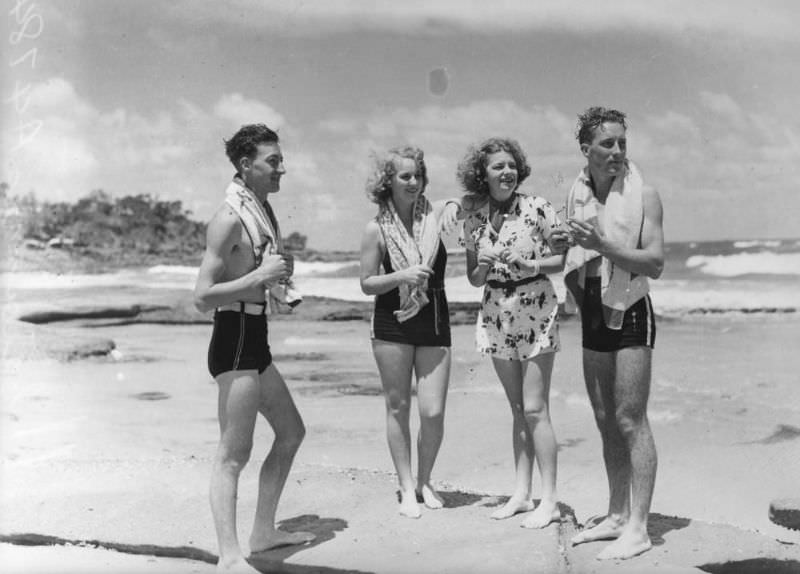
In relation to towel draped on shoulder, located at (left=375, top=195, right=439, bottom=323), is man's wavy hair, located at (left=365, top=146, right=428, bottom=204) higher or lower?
higher

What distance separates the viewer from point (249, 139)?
358cm

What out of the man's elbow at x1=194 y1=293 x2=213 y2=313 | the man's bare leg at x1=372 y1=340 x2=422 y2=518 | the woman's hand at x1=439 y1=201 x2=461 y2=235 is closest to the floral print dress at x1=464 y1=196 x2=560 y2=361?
the woman's hand at x1=439 y1=201 x2=461 y2=235

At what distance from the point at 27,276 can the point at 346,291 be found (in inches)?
196

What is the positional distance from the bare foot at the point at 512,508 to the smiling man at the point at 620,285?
0.53m

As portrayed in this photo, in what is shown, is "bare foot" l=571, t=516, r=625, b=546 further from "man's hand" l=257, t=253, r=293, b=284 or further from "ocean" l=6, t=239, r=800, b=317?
"ocean" l=6, t=239, r=800, b=317

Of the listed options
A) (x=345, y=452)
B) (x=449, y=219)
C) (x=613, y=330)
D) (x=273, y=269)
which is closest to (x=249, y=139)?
(x=273, y=269)

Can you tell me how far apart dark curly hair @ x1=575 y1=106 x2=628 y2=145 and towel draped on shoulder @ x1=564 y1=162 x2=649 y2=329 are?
0.19 metres

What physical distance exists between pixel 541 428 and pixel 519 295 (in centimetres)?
57

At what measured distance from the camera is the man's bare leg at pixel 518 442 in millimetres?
4039

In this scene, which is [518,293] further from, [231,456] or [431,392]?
[231,456]

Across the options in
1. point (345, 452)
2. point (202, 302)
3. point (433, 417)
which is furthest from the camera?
point (345, 452)

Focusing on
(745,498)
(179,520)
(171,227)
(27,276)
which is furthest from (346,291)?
(179,520)

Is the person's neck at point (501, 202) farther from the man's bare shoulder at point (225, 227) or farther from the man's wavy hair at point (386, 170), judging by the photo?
the man's bare shoulder at point (225, 227)

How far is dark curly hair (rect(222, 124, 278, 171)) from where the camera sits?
3.58 meters
